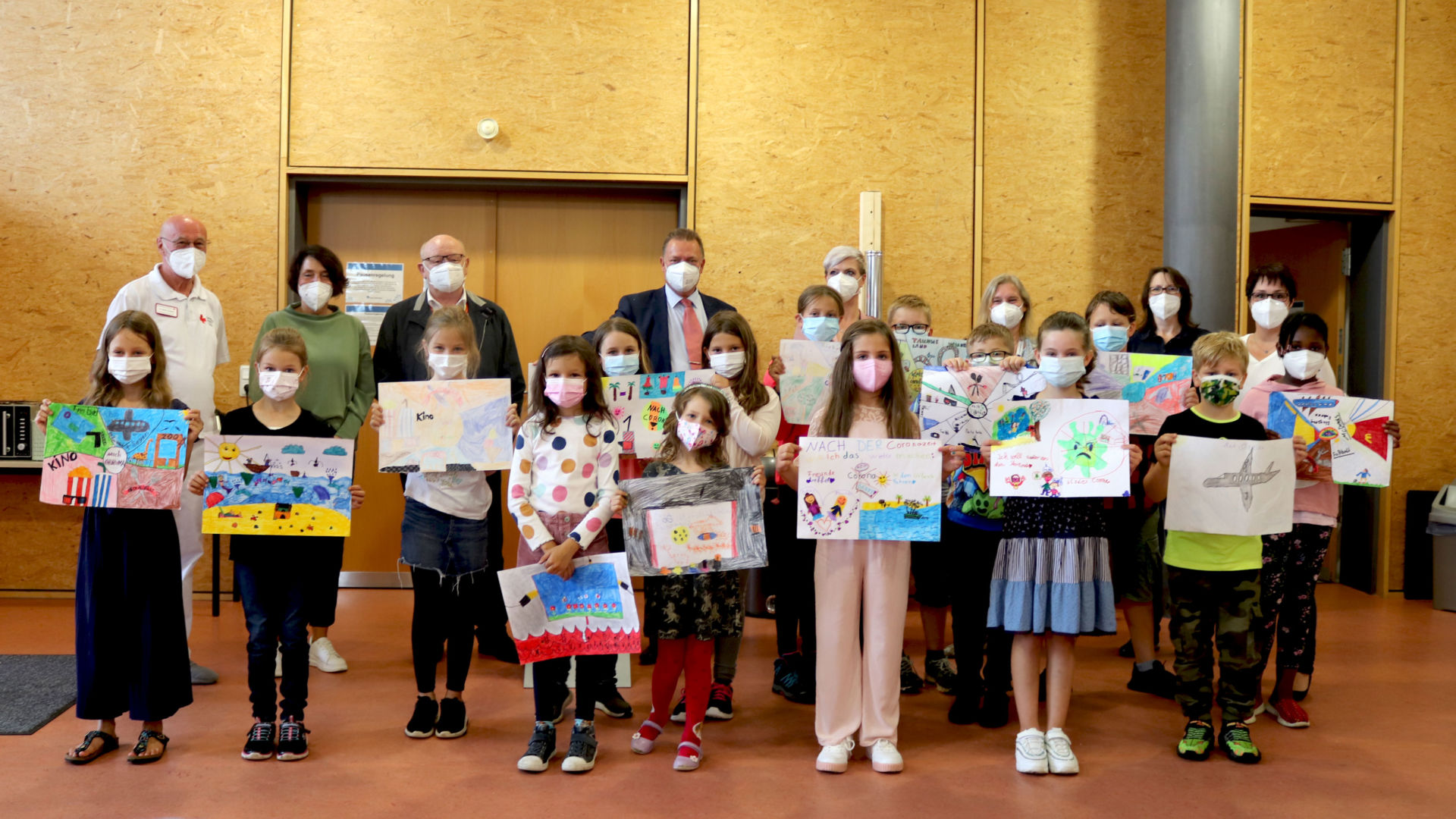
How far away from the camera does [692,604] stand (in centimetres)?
337

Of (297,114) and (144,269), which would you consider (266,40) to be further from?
(144,269)

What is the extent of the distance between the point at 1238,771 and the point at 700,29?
4.60m

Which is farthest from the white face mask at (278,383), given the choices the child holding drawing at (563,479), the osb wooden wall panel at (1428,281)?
the osb wooden wall panel at (1428,281)

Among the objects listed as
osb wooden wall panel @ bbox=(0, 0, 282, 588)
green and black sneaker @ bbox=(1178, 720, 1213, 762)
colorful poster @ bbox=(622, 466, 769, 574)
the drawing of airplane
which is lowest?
green and black sneaker @ bbox=(1178, 720, 1213, 762)

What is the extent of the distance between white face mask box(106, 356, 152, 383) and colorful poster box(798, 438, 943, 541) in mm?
2075

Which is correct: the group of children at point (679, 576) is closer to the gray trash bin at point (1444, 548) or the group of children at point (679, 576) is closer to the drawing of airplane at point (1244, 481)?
the drawing of airplane at point (1244, 481)

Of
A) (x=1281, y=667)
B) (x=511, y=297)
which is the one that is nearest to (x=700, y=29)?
(x=511, y=297)

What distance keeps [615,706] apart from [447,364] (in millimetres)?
1359

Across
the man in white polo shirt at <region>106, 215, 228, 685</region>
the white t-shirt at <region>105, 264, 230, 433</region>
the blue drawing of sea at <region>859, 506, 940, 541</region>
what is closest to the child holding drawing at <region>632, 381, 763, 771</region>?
the blue drawing of sea at <region>859, 506, 940, 541</region>

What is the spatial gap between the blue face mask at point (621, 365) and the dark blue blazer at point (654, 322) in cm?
74

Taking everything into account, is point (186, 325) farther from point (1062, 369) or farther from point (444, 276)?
point (1062, 369)

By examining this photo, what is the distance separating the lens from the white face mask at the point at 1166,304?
444cm

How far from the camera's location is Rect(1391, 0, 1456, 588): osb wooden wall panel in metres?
6.43

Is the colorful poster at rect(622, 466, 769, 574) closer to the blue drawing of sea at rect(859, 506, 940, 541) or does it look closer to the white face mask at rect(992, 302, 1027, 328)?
the blue drawing of sea at rect(859, 506, 940, 541)
